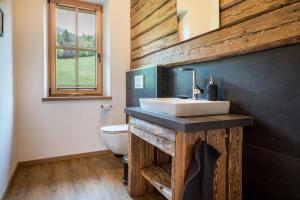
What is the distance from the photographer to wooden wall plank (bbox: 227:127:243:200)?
4.32 feet

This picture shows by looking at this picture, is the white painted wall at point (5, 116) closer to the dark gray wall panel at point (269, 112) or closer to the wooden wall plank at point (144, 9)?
the wooden wall plank at point (144, 9)

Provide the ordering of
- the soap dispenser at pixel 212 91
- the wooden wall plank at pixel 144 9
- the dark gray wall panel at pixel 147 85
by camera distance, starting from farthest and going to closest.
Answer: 1. the wooden wall plank at pixel 144 9
2. the dark gray wall panel at pixel 147 85
3. the soap dispenser at pixel 212 91

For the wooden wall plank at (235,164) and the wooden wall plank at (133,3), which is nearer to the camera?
the wooden wall plank at (235,164)

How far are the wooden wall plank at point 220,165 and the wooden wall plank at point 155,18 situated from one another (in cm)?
136

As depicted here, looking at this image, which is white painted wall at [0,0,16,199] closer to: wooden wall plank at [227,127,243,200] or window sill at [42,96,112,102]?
window sill at [42,96,112,102]

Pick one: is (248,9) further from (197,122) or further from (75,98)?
(75,98)

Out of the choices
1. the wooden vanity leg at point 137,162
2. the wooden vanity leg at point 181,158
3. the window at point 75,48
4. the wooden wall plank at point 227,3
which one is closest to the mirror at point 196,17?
the wooden wall plank at point 227,3

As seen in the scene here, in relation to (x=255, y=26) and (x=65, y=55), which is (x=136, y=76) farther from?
(x=255, y=26)

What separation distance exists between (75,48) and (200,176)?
2.47 meters

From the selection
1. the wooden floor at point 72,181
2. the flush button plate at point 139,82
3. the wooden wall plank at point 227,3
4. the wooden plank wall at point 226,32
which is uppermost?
the wooden wall plank at point 227,3

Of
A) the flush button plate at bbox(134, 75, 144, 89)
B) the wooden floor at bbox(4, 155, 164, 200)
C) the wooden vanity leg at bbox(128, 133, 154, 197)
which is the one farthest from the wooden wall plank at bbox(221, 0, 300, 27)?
the wooden floor at bbox(4, 155, 164, 200)

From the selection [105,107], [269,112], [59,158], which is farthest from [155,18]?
[59,158]

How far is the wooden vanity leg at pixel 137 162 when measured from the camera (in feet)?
5.98

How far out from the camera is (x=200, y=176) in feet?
3.76
